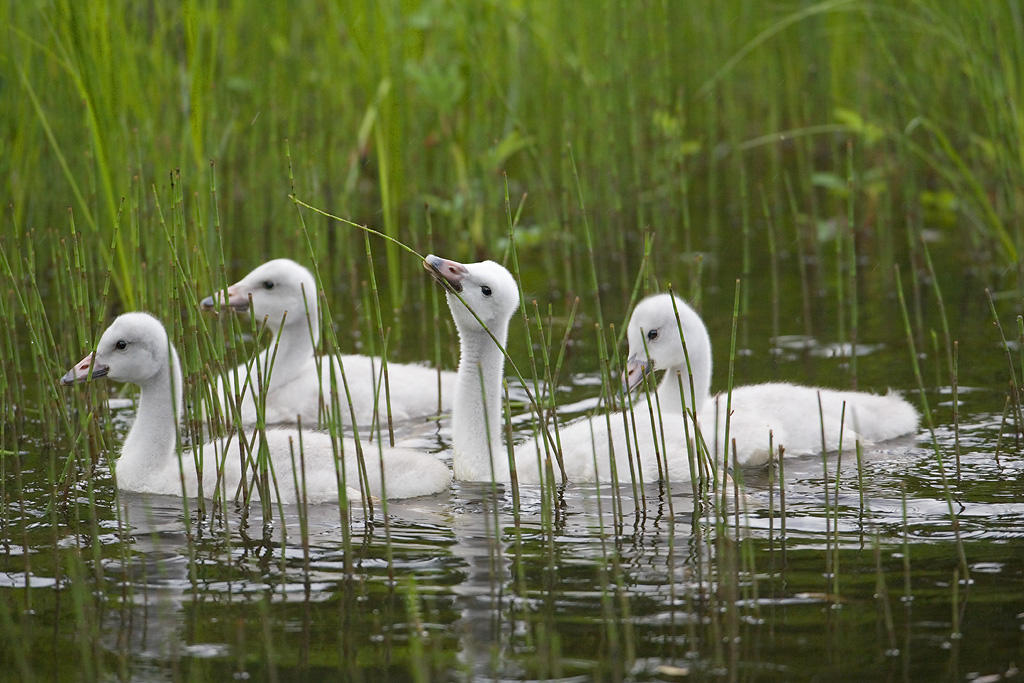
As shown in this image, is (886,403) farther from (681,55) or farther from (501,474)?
(681,55)

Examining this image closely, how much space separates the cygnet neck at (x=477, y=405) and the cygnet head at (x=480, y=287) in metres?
0.05

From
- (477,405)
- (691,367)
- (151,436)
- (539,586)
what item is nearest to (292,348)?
(151,436)

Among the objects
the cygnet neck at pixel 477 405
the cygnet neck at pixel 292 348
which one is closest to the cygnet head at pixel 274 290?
the cygnet neck at pixel 292 348

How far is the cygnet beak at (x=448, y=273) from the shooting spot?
6.53 m

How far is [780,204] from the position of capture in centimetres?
1266

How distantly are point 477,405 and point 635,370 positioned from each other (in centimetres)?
92

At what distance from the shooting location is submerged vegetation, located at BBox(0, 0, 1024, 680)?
190 inches

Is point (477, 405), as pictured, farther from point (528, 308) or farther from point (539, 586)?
point (528, 308)

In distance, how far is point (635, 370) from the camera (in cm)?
725

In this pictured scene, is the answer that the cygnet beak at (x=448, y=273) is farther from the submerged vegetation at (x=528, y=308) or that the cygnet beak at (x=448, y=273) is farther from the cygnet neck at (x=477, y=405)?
the submerged vegetation at (x=528, y=308)

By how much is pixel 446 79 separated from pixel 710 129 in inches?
110

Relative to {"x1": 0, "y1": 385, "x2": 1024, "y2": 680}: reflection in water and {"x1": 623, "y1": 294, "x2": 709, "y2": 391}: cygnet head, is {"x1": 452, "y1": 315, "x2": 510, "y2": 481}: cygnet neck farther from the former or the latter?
{"x1": 623, "y1": 294, "x2": 709, "y2": 391}: cygnet head

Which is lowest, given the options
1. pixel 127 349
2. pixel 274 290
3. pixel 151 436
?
pixel 151 436

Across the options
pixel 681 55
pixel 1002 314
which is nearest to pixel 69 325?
pixel 1002 314
